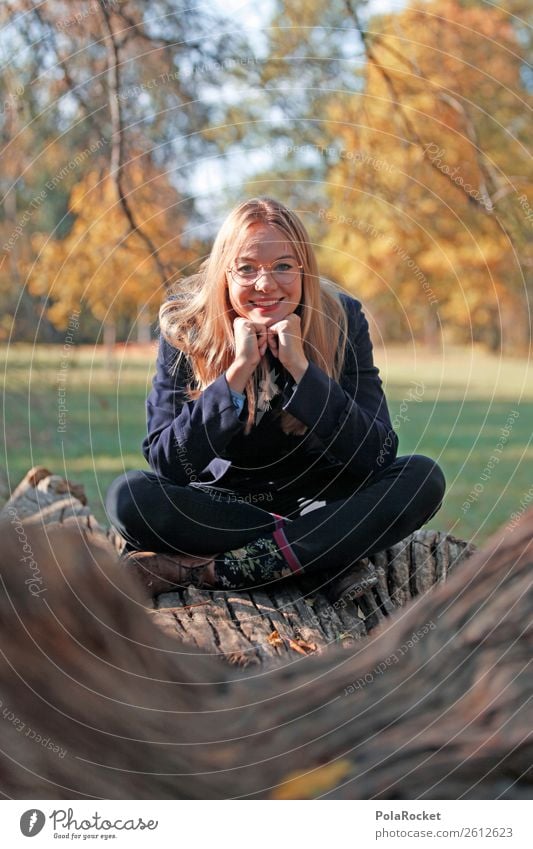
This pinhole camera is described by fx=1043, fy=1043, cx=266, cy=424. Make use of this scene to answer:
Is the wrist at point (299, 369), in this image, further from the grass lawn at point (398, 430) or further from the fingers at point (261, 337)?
the grass lawn at point (398, 430)

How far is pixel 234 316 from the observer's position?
122 inches

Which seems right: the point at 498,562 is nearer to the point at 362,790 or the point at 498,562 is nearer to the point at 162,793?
the point at 362,790

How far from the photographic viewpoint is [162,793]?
1591 millimetres

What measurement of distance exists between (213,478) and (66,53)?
184 cm

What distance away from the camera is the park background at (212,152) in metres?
3.92

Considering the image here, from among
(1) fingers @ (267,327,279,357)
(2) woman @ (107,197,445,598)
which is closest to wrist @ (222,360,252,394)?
(2) woman @ (107,197,445,598)

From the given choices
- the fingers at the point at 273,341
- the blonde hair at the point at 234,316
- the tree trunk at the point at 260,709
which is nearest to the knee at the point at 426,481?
the blonde hair at the point at 234,316

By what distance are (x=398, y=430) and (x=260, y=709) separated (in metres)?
7.09

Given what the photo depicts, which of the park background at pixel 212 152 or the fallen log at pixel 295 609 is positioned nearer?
the fallen log at pixel 295 609

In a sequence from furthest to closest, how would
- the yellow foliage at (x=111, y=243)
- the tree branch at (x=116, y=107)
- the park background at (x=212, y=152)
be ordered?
the yellow foliage at (x=111, y=243), the park background at (x=212, y=152), the tree branch at (x=116, y=107)

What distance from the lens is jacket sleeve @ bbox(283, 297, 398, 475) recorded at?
9.48 ft

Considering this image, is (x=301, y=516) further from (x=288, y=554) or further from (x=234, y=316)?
(x=234, y=316)

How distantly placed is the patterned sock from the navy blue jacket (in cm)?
28

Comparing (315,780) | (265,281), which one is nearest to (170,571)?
(265,281)
